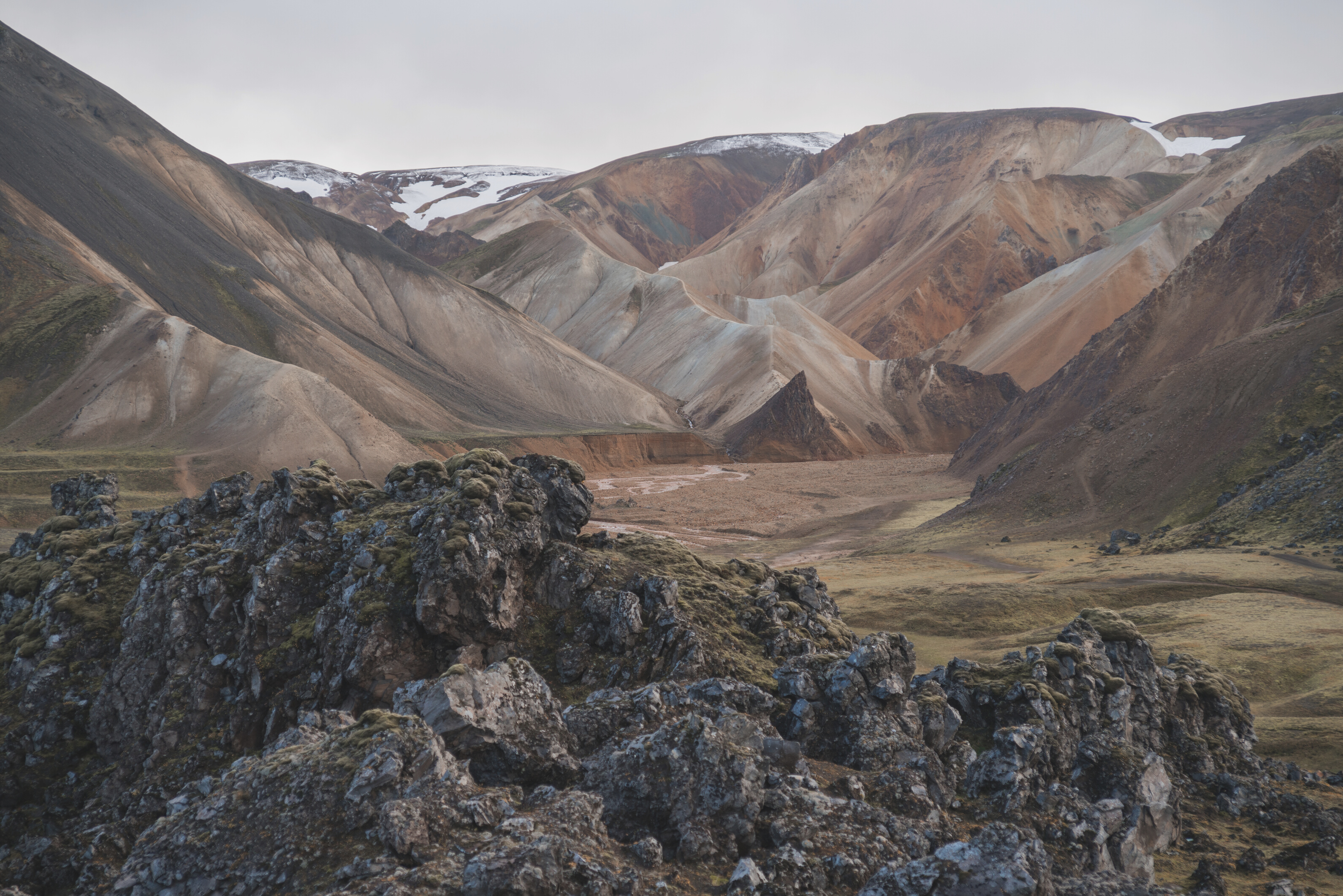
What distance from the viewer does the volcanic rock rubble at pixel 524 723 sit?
892cm

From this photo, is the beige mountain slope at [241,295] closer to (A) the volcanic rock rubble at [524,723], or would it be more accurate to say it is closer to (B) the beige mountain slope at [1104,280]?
(A) the volcanic rock rubble at [524,723]

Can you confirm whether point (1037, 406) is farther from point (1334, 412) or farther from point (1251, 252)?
point (1334, 412)

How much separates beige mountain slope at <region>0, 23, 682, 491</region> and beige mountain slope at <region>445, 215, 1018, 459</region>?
14867 millimetres

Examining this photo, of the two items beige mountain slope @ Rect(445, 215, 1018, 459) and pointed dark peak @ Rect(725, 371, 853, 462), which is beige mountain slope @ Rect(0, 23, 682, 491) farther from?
pointed dark peak @ Rect(725, 371, 853, 462)

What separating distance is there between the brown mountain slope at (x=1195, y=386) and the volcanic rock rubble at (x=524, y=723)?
120 feet

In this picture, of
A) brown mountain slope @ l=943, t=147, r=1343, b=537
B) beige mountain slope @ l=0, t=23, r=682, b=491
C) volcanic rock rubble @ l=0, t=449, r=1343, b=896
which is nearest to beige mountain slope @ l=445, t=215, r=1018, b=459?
beige mountain slope @ l=0, t=23, r=682, b=491

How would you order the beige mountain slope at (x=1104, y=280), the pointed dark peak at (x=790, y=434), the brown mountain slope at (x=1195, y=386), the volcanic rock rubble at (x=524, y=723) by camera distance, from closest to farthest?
the volcanic rock rubble at (x=524, y=723), the brown mountain slope at (x=1195, y=386), the pointed dark peak at (x=790, y=434), the beige mountain slope at (x=1104, y=280)

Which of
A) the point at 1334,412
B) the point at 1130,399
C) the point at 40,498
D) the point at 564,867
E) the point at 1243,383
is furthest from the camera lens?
the point at 1130,399

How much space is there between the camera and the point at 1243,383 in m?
51.8

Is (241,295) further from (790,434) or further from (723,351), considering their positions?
(723,351)

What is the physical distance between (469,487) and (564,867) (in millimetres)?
8822

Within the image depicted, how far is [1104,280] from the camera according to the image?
433ft

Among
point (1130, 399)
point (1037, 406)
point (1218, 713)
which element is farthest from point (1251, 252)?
point (1218, 713)

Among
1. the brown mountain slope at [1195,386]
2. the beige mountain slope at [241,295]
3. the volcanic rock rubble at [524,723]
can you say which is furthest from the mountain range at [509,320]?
the volcanic rock rubble at [524,723]
